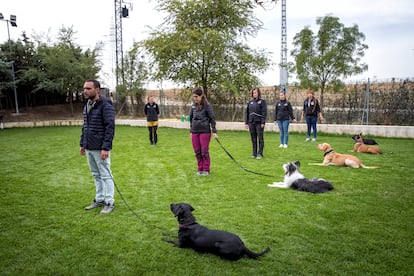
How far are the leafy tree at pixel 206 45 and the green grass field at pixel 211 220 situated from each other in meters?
9.78

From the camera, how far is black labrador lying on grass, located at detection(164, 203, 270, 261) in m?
3.08

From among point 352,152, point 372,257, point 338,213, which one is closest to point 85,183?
point 338,213

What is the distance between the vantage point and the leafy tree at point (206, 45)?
16.2m

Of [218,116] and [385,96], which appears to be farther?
[218,116]

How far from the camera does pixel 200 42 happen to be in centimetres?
1593

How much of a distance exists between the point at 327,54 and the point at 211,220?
42.9 feet

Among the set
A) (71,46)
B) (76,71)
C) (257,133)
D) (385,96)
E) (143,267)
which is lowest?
(143,267)

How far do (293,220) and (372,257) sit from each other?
111 centimetres

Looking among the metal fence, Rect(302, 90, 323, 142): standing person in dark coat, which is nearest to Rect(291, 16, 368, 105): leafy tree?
the metal fence

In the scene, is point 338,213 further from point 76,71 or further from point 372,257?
point 76,71

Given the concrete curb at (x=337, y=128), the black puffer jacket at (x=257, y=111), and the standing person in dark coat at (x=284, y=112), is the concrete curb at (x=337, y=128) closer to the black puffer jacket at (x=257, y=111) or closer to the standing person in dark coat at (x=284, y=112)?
the standing person in dark coat at (x=284, y=112)

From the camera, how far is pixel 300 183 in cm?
538

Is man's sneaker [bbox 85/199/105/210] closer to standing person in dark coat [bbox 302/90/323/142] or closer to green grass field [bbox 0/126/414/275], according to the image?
green grass field [bbox 0/126/414/275]

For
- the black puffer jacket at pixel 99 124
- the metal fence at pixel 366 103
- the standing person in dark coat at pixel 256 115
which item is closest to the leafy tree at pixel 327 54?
the metal fence at pixel 366 103
